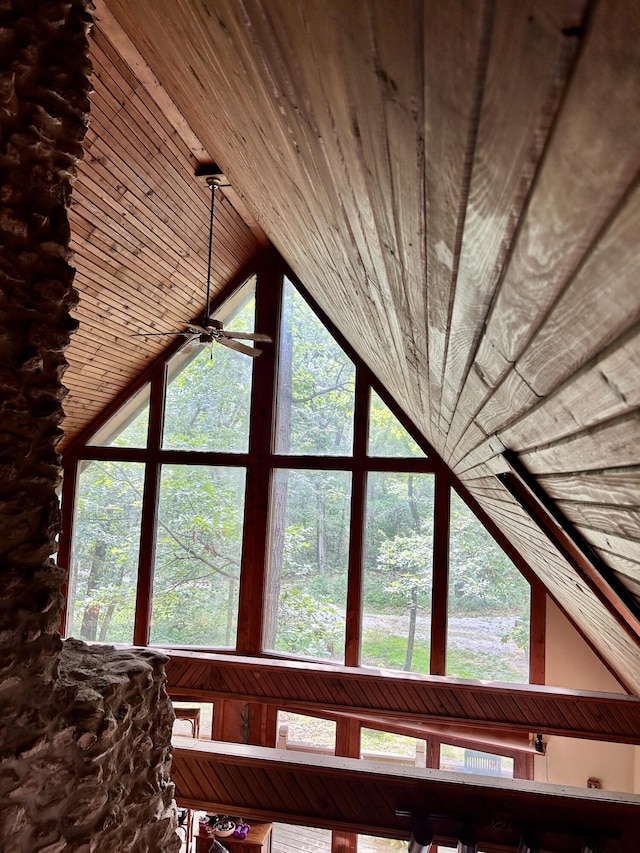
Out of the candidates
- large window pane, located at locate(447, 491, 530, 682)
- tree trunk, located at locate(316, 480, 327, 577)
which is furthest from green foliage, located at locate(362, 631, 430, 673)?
tree trunk, located at locate(316, 480, 327, 577)

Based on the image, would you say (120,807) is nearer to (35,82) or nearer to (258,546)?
(35,82)

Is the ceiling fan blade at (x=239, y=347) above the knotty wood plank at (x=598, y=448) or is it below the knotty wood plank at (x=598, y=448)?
above

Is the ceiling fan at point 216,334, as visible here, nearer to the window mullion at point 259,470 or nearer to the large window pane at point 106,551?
the window mullion at point 259,470

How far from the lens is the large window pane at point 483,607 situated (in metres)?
5.86

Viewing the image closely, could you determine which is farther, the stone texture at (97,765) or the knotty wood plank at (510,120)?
the stone texture at (97,765)

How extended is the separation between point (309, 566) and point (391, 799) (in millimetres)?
3741

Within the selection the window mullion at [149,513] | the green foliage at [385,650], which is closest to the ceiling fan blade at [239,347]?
the window mullion at [149,513]

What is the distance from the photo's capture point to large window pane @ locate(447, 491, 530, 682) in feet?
19.2

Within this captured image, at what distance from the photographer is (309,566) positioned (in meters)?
6.39

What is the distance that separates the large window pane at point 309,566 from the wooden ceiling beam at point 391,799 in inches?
137

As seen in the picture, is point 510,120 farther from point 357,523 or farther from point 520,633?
point 520,633

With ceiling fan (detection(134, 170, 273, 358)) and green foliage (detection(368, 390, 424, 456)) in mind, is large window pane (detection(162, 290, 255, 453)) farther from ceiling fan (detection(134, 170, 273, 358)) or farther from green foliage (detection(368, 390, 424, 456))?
ceiling fan (detection(134, 170, 273, 358))

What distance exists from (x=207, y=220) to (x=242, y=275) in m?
1.38

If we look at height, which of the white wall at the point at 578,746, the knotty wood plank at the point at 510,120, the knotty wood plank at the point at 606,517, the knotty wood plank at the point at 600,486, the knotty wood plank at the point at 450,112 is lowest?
the white wall at the point at 578,746
